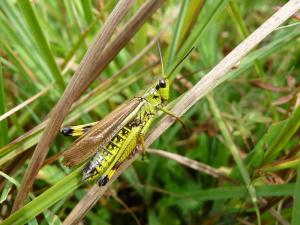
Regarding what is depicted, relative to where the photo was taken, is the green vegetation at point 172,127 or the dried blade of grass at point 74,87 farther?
the green vegetation at point 172,127

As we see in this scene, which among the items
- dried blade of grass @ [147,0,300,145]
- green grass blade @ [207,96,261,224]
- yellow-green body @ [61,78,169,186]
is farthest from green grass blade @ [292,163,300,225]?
yellow-green body @ [61,78,169,186]

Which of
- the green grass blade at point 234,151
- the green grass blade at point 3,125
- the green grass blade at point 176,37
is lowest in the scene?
the green grass blade at point 234,151

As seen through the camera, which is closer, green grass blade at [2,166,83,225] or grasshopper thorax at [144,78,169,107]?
green grass blade at [2,166,83,225]

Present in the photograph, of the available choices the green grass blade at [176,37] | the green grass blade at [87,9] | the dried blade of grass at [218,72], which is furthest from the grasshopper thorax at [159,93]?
the green grass blade at [87,9]

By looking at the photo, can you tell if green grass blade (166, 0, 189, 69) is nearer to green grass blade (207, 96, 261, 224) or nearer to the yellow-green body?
the yellow-green body

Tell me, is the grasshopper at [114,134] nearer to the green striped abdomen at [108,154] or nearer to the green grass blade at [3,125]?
the green striped abdomen at [108,154]

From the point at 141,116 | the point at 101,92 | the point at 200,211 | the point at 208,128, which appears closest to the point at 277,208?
the point at 200,211
